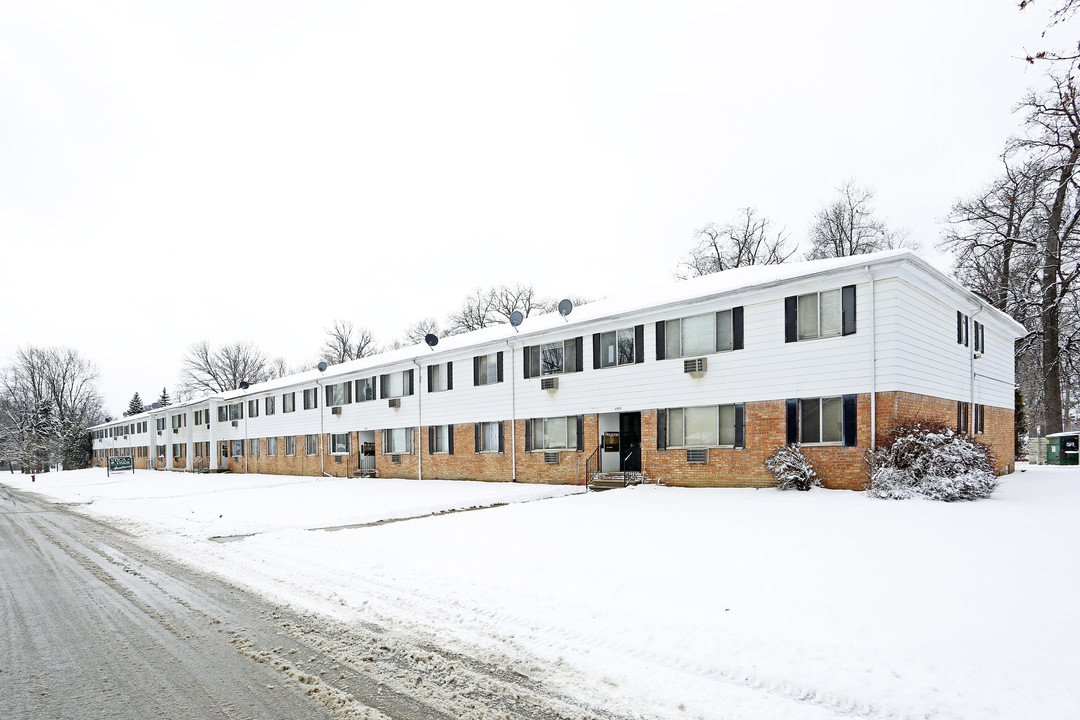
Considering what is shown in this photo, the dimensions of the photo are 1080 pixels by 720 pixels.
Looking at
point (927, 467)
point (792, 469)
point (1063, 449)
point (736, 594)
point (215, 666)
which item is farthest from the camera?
point (1063, 449)

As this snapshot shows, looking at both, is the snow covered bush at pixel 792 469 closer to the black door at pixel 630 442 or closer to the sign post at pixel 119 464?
the black door at pixel 630 442

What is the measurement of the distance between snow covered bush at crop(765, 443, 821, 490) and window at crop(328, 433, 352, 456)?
2371cm

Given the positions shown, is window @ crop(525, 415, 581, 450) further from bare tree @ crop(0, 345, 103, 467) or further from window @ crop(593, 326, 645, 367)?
bare tree @ crop(0, 345, 103, 467)

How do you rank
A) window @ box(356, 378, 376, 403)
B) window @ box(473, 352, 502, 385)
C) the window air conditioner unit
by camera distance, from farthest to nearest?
window @ box(356, 378, 376, 403)
window @ box(473, 352, 502, 385)
the window air conditioner unit

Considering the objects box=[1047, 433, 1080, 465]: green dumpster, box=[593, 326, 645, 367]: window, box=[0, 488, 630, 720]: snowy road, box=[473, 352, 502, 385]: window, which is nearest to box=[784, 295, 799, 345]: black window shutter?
box=[593, 326, 645, 367]: window

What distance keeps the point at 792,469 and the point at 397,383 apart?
783 inches

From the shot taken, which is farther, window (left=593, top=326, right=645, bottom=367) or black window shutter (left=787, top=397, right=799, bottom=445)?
window (left=593, top=326, right=645, bottom=367)

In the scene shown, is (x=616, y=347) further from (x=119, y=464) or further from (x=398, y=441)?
(x=119, y=464)

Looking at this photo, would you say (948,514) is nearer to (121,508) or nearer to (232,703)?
(232,703)

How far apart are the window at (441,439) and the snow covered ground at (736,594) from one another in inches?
487

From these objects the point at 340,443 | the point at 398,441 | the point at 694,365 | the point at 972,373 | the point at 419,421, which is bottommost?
the point at 340,443

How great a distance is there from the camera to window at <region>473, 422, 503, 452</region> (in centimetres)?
2444

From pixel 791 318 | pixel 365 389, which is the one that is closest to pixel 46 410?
pixel 365 389

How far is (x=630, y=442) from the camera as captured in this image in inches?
815
